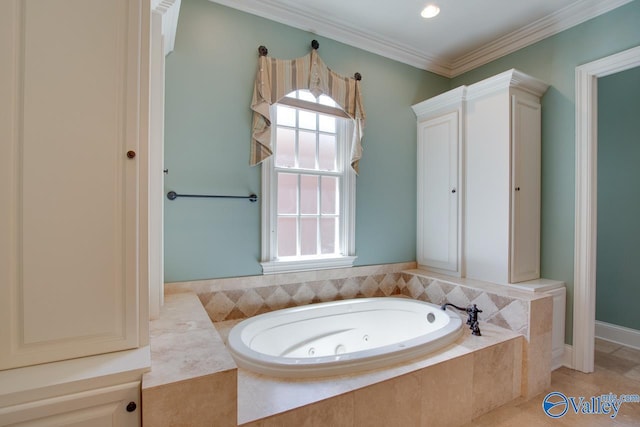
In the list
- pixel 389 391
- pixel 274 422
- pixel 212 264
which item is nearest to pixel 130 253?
pixel 274 422

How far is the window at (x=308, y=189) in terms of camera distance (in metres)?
2.39

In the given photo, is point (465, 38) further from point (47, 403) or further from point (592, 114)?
point (47, 403)

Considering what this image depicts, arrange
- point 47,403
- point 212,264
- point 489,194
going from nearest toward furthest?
point 47,403
point 212,264
point 489,194

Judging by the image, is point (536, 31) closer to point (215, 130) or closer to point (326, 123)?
point (326, 123)

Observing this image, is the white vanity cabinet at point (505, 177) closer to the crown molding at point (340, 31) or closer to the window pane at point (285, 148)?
the crown molding at point (340, 31)

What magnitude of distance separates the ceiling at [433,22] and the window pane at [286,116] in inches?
26.2

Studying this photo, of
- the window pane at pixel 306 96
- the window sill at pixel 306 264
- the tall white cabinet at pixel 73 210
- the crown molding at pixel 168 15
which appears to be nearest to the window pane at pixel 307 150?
the window pane at pixel 306 96

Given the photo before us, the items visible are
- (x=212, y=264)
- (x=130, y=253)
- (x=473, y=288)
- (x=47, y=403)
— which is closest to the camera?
(x=47, y=403)

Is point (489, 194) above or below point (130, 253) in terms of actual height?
above

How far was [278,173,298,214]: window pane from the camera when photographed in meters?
2.49

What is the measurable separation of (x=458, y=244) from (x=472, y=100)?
1.28 meters

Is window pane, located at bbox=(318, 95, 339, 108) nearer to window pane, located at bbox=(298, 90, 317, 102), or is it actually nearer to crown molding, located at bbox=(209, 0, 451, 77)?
window pane, located at bbox=(298, 90, 317, 102)

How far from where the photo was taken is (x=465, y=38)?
2811 mm

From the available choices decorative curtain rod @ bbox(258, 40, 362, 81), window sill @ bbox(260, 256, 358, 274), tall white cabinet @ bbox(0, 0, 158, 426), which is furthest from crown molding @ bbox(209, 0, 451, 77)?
window sill @ bbox(260, 256, 358, 274)
